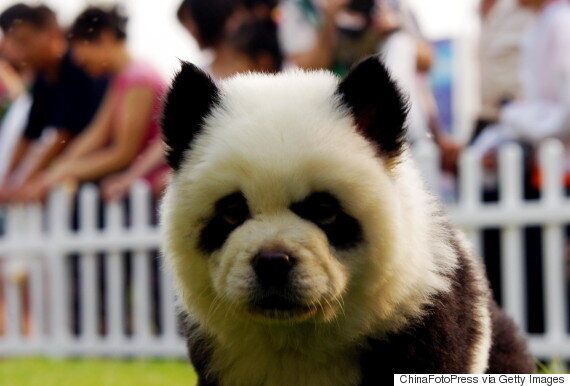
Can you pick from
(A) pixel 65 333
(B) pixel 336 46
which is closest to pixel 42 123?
(A) pixel 65 333

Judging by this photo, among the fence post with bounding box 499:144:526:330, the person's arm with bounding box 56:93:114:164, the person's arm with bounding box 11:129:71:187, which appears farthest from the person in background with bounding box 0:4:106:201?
the fence post with bounding box 499:144:526:330

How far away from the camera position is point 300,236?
10.4ft

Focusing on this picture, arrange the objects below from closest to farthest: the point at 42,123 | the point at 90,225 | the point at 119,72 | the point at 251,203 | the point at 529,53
Result: the point at 251,203 → the point at 529,53 → the point at 119,72 → the point at 42,123 → the point at 90,225

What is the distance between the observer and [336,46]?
7.23 meters

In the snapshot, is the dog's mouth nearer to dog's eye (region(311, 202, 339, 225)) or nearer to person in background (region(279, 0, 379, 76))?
dog's eye (region(311, 202, 339, 225))

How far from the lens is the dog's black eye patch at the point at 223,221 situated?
131 inches

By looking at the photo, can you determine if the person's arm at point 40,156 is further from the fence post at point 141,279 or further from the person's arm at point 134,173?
the fence post at point 141,279

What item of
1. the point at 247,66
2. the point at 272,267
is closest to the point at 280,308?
the point at 272,267

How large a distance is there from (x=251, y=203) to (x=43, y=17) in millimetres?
5484

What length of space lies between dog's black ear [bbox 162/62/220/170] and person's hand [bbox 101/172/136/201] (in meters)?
4.80

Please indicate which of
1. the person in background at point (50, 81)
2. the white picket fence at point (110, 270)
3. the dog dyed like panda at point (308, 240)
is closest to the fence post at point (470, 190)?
the white picket fence at point (110, 270)

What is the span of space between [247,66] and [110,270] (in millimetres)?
3216

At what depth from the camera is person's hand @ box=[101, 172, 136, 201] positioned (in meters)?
8.54

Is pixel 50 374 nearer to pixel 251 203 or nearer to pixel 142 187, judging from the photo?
pixel 142 187
